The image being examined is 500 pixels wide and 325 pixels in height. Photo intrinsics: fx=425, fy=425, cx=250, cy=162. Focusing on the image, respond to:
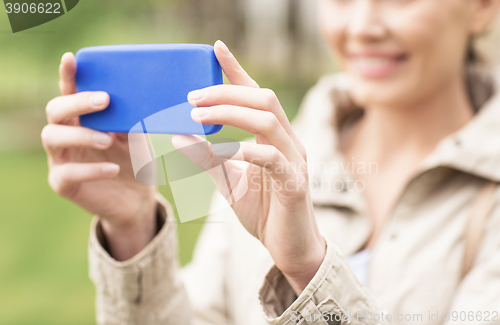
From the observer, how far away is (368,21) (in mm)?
807

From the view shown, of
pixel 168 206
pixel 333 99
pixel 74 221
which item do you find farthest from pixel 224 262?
pixel 74 221

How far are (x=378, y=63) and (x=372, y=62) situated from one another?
0.01 meters

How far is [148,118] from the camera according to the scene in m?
0.50

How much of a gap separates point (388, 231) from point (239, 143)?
0.45 metres

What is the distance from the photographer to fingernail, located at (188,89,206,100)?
1.45 ft

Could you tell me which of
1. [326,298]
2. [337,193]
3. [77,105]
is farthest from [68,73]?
[337,193]

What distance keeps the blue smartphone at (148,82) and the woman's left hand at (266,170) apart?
21 millimetres

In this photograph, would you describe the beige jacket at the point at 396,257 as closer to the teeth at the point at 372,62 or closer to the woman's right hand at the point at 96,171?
the woman's right hand at the point at 96,171

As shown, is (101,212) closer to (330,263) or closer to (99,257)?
(99,257)

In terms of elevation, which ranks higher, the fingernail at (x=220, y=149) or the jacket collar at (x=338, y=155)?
the fingernail at (x=220, y=149)

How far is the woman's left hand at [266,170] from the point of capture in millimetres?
429

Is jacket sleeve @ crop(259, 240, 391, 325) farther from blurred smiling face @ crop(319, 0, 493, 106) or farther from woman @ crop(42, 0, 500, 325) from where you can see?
blurred smiling face @ crop(319, 0, 493, 106)

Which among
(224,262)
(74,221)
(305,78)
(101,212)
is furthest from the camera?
(305,78)

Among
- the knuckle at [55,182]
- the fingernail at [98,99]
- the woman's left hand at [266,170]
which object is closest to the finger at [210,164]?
the woman's left hand at [266,170]
